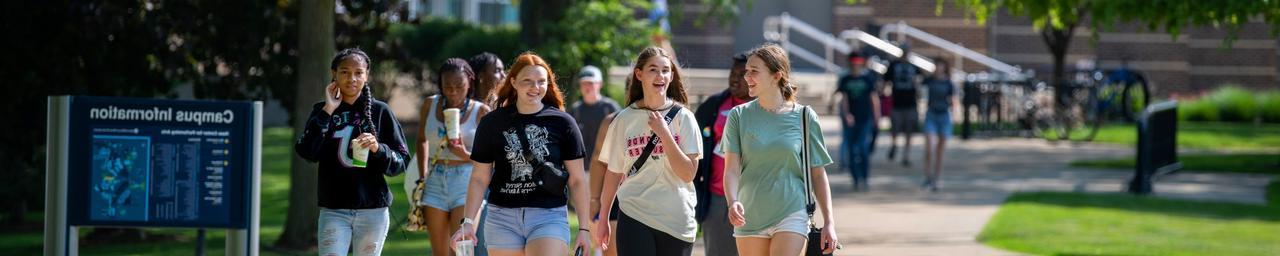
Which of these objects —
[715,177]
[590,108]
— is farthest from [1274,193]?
[715,177]

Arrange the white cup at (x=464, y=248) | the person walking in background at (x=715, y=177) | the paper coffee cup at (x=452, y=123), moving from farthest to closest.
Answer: the paper coffee cup at (x=452, y=123) → the person walking in background at (x=715, y=177) → the white cup at (x=464, y=248)

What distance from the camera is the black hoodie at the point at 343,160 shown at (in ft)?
23.1

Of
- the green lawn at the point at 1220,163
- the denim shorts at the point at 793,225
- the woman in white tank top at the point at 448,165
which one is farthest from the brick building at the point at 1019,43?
the denim shorts at the point at 793,225

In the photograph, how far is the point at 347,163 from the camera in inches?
277

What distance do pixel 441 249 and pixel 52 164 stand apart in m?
1.91

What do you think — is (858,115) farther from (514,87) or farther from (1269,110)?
(1269,110)

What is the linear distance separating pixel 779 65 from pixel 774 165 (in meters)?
0.41

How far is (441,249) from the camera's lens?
8555 millimetres

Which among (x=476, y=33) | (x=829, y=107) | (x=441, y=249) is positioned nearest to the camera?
(x=441, y=249)

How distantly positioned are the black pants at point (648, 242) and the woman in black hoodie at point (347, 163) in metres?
1.08

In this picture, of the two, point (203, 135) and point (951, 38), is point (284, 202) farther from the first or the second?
point (951, 38)

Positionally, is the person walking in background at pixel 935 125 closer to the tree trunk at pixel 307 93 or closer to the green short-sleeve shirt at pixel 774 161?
the tree trunk at pixel 307 93

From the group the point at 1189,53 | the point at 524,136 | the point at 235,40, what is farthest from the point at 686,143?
the point at 1189,53

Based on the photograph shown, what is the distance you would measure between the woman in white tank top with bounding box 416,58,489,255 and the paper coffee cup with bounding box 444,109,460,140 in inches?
9.0
